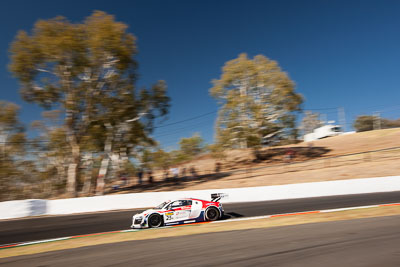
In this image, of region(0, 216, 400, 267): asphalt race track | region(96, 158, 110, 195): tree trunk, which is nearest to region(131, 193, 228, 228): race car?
region(0, 216, 400, 267): asphalt race track

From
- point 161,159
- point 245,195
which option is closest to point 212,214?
point 245,195

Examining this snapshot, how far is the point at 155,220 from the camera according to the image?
35.4ft

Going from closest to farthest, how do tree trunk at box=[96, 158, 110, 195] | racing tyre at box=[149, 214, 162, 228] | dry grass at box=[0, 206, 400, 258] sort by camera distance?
dry grass at box=[0, 206, 400, 258] → racing tyre at box=[149, 214, 162, 228] → tree trunk at box=[96, 158, 110, 195]

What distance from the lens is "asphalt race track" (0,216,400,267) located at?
5410 millimetres

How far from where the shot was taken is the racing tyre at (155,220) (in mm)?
10685

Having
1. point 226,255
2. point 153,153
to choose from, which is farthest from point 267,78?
point 226,255

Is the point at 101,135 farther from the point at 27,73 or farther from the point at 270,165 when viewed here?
the point at 270,165

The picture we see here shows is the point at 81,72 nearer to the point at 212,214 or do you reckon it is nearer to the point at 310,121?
the point at 212,214

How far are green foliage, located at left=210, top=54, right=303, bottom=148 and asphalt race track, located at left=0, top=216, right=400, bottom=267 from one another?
24.0 m

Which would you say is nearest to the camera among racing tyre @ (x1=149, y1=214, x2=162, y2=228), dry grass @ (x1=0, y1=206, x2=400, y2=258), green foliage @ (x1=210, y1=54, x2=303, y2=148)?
dry grass @ (x1=0, y1=206, x2=400, y2=258)

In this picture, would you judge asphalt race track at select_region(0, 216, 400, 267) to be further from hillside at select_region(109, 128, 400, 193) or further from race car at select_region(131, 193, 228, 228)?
hillside at select_region(109, 128, 400, 193)

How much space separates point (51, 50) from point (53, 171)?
565 inches

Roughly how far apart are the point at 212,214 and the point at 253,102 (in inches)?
920

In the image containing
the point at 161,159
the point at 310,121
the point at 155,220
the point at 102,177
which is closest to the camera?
the point at 155,220
